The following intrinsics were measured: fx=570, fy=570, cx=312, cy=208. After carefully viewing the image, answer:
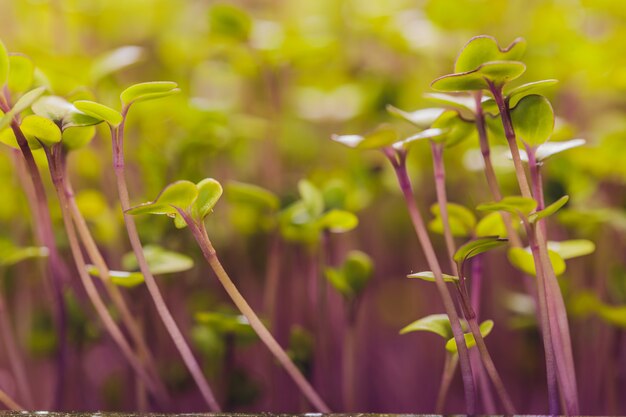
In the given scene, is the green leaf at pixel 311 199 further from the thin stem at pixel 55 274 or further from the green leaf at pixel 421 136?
the thin stem at pixel 55 274

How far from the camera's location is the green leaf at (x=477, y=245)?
480mm

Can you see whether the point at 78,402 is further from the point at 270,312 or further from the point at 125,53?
the point at 125,53

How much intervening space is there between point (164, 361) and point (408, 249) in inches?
21.1

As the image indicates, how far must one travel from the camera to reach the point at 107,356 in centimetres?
107

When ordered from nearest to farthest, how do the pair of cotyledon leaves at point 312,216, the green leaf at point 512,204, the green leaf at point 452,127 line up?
the green leaf at point 512,204 → the green leaf at point 452,127 → the pair of cotyledon leaves at point 312,216

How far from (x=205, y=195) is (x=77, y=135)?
0.17 metres

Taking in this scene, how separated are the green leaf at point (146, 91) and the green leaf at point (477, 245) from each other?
28 centimetres

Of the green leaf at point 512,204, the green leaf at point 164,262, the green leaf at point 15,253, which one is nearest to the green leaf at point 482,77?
the green leaf at point 512,204

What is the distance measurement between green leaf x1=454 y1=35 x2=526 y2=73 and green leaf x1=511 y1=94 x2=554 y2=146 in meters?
0.04

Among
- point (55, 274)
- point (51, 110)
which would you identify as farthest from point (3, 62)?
point (55, 274)

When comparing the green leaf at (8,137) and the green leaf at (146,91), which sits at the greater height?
the green leaf at (146,91)

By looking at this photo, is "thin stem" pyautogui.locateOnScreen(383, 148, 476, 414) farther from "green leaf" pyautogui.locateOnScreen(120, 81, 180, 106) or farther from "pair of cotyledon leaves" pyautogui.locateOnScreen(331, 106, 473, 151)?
"green leaf" pyautogui.locateOnScreen(120, 81, 180, 106)

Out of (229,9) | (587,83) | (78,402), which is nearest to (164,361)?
(78,402)

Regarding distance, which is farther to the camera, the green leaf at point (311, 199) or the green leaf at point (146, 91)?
the green leaf at point (311, 199)
